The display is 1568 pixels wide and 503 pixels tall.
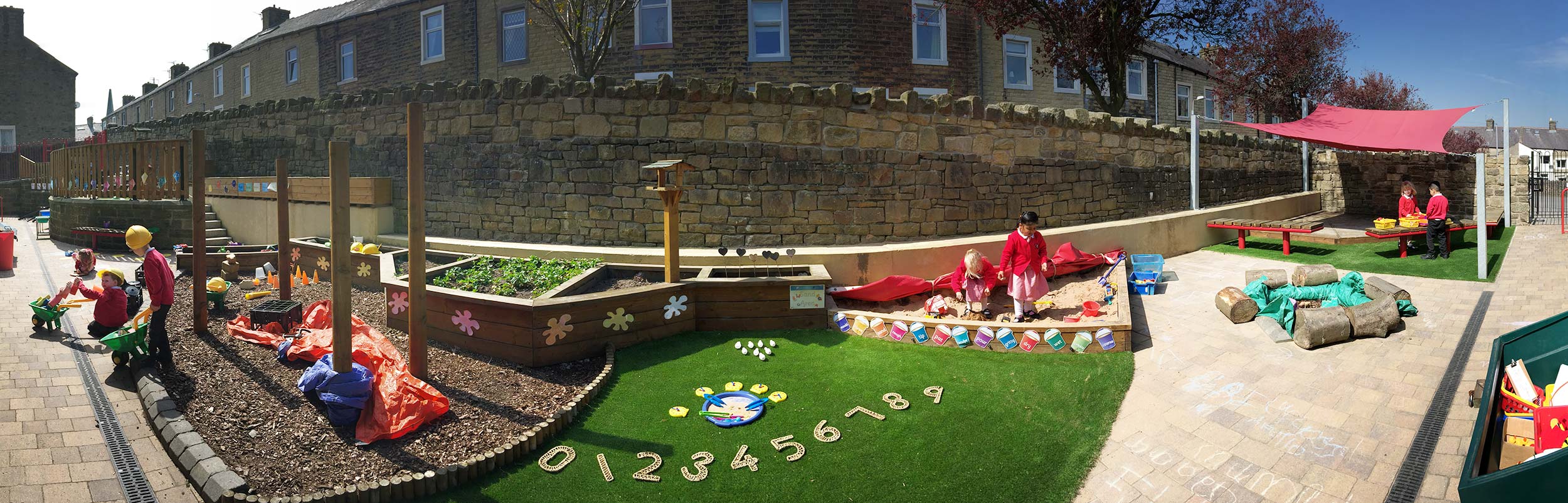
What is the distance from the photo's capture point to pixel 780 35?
16594 millimetres

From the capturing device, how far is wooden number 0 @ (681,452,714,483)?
5.27m

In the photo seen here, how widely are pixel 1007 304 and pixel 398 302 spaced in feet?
22.8

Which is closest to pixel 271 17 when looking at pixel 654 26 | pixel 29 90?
pixel 29 90

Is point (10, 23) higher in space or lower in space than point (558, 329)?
higher

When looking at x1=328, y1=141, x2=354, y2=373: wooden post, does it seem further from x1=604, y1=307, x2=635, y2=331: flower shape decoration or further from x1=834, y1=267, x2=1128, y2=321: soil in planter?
x1=834, y1=267, x2=1128, y2=321: soil in planter

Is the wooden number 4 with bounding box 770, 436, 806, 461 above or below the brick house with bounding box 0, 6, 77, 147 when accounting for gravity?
below

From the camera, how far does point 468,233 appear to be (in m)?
12.1

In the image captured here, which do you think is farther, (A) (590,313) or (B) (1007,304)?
(B) (1007,304)

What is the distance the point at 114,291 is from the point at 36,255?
919 cm

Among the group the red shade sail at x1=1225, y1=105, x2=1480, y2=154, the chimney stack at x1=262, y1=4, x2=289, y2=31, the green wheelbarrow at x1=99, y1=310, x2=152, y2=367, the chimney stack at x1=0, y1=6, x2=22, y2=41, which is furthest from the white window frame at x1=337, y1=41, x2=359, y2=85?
the chimney stack at x1=0, y1=6, x2=22, y2=41

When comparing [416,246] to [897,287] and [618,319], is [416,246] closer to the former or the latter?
[618,319]

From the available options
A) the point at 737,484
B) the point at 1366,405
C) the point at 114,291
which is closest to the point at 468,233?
the point at 114,291

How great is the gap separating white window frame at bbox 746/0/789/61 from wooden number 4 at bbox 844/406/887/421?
11519 mm

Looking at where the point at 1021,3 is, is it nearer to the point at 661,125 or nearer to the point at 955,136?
the point at 955,136
